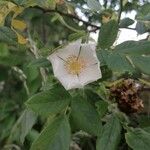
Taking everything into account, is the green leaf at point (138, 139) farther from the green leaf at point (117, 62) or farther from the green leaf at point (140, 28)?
the green leaf at point (140, 28)

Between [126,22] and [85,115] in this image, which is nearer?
[85,115]

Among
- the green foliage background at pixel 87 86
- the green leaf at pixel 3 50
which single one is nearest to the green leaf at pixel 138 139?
the green foliage background at pixel 87 86

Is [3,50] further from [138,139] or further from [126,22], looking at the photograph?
[138,139]

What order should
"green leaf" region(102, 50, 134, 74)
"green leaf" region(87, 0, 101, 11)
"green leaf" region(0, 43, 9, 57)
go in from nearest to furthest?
"green leaf" region(102, 50, 134, 74) < "green leaf" region(87, 0, 101, 11) < "green leaf" region(0, 43, 9, 57)

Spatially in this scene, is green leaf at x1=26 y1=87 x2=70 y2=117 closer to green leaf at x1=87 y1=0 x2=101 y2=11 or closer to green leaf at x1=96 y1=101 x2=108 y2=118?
green leaf at x1=96 y1=101 x2=108 y2=118

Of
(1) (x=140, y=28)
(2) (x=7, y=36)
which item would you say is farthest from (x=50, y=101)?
(1) (x=140, y=28)

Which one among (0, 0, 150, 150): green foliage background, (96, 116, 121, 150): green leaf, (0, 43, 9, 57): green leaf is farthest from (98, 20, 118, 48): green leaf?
(0, 43, 9, 57): green leaf

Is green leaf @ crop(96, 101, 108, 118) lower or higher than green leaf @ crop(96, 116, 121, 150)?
higher
